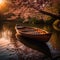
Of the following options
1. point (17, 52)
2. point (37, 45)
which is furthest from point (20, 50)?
point (37, 45)

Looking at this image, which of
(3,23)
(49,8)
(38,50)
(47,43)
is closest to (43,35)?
(47,43)

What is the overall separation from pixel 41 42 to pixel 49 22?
1019 cm

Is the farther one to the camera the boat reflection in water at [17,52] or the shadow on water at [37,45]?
the shadow on water at [37,45]

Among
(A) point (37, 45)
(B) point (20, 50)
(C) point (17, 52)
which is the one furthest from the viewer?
(A) point (37, 45)

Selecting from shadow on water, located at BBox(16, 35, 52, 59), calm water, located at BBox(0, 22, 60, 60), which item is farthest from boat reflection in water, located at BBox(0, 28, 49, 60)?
shadow on water, located at BBox(16, 35, 52, 59)

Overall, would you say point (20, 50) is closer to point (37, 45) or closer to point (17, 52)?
point (17, 52)

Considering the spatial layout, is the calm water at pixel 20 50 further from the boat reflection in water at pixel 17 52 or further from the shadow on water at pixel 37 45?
the shadow on water at pixel 37 45

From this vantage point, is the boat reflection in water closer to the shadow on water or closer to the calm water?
the calm water

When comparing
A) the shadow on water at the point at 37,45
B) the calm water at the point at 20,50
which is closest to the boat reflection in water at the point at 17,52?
the calm water at the point at 20,50

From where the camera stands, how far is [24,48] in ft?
45.3

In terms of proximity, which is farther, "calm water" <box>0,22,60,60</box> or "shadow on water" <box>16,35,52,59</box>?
"shadow on water" <box>16,35,52,59</box>

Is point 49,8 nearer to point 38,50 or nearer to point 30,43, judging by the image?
point 30,43

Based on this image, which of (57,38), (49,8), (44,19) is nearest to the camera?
(57,38)

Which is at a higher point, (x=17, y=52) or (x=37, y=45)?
(x=17, y=52)
